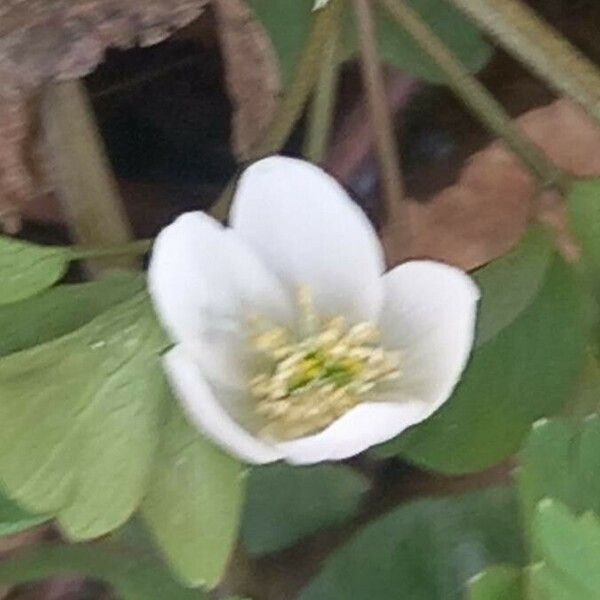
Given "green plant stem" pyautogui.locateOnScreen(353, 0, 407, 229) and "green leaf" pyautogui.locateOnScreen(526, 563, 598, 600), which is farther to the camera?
"green plant stem" pyautogui.locateOnScreen(353, 0, 407, 229)

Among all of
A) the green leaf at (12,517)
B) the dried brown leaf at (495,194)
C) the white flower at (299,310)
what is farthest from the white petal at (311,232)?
the dried brown leaf at (495,194)

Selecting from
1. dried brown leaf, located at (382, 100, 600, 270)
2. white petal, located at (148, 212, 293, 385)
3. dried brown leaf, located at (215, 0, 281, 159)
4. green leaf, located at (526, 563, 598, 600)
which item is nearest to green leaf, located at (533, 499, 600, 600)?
green leaf, located at (526, 563, 598, 600)

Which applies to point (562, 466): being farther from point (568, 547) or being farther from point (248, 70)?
point (248, 70)

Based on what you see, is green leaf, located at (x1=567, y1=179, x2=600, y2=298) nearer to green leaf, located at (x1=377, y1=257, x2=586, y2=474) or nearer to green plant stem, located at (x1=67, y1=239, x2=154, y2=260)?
green leaf, located at (x1=377, y1=257, x2=586, y2=474)

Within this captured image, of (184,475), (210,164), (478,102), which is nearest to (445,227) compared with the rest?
(210,164)

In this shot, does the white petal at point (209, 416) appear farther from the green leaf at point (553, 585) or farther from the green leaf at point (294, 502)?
the green leaf at point (294, 502)

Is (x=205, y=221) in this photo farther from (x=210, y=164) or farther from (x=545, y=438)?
(x=210, y=164)
